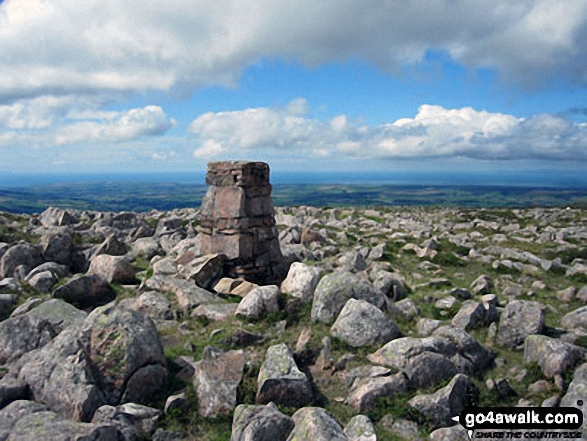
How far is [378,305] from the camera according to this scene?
13961 millimetres

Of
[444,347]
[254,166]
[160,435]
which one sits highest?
[254,166]

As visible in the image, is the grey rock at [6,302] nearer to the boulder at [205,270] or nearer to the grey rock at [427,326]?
the boulder at [205,270]

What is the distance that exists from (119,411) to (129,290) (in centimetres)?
1059

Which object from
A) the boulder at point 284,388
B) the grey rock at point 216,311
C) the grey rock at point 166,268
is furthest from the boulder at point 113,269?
the boulder at point 284,388

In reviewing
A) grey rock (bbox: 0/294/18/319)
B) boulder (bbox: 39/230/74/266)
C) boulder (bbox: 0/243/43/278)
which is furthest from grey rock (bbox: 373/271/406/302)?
boulder (bbox: 0/243/43/278)

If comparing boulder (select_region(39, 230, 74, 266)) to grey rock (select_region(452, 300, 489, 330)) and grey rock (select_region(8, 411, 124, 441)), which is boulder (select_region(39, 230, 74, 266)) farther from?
grey rock (select_region(452, 300, 489, 330))

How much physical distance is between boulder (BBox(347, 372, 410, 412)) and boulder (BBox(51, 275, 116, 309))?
12.3m

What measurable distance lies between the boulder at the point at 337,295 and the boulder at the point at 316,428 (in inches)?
204

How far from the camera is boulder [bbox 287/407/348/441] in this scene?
25.4ft

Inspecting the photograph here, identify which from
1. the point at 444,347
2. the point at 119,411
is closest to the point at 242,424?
the point at 119,411

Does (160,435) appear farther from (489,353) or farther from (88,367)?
(489,353)

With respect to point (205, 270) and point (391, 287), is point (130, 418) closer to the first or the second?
point (205, 270)

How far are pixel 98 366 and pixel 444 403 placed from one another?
798cm

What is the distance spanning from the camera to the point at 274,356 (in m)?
10.8
